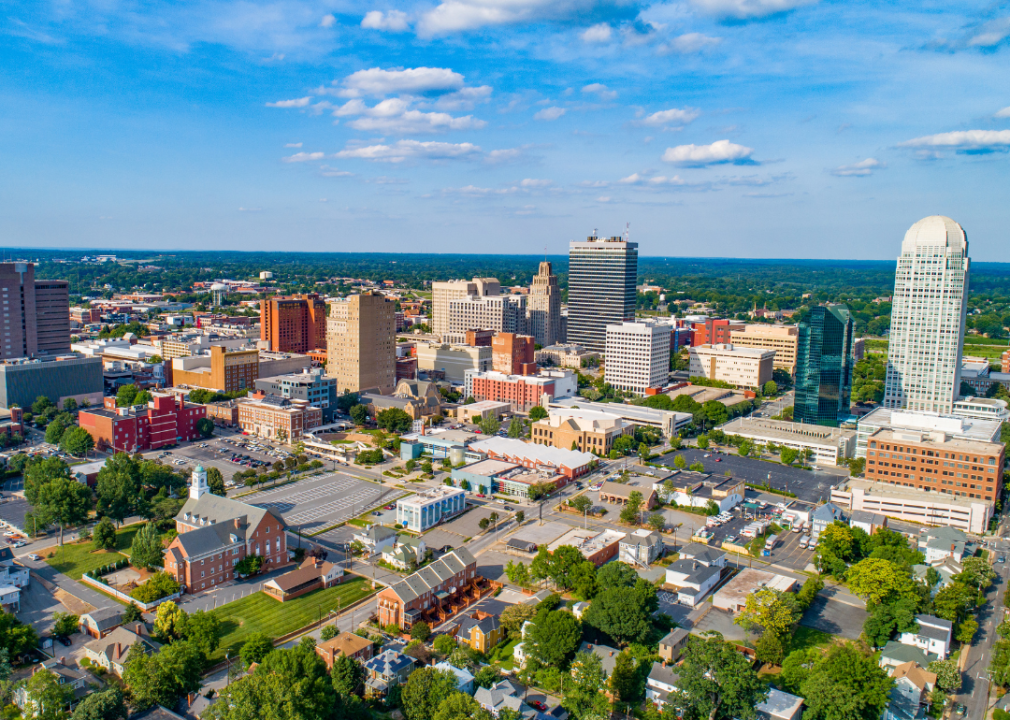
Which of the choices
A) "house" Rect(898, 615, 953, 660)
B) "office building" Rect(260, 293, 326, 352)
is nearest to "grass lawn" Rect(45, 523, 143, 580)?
"house" Rect(898, 615, 953, 660)

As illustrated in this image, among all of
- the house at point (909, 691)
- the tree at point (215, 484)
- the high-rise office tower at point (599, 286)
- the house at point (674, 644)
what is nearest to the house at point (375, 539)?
the tree at point (215, 484)

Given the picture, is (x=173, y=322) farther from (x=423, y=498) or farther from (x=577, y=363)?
(x=423, y=498)

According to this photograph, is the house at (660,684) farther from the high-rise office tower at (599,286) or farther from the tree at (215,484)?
the high-rise office tower at (599,286)

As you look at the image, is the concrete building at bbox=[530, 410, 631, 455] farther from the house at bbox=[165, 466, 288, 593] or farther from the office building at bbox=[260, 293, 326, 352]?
the office building at bbox=[260, 293, 326, 352]

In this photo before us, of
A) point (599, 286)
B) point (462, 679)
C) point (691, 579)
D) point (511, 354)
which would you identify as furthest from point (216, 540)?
point (599, 286)

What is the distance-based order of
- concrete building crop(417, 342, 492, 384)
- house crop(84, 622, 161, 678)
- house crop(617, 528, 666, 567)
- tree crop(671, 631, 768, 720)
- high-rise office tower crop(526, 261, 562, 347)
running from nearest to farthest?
1. tree crop(671, 631, 768, 720)
2. house crop(84, 622, 161, 678)
3. house crop(617, 528, 666, 567)
4. concrete building crop(417, 342, 492, 384)
5. high-rise office tower crop(526, 261, 562, 347)
